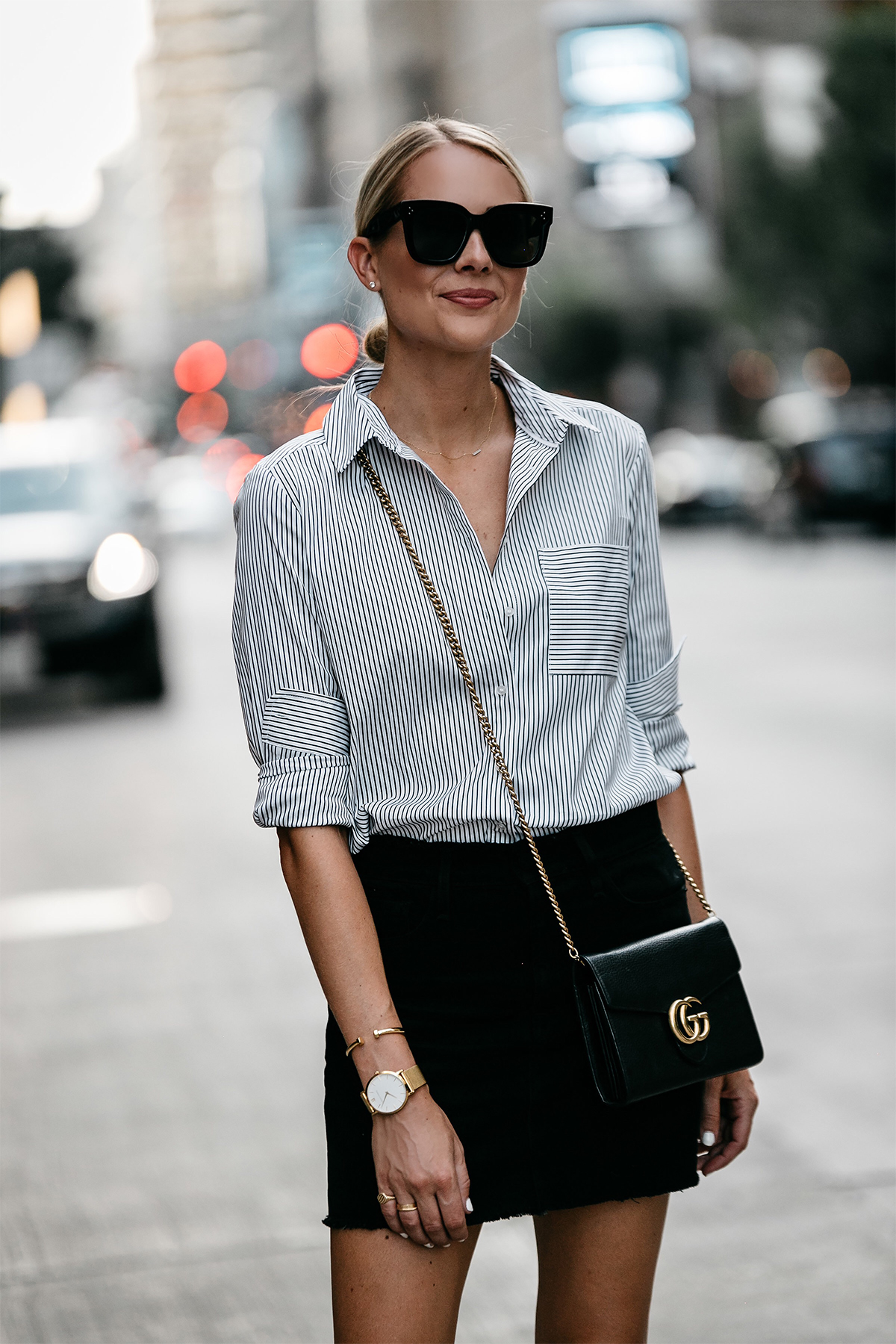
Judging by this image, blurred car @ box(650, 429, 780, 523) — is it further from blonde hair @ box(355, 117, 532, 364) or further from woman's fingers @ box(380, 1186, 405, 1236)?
woman's fingers @ box(380, 1186, 405, 1236)

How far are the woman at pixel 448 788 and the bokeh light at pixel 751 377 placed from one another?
50606 millimetres

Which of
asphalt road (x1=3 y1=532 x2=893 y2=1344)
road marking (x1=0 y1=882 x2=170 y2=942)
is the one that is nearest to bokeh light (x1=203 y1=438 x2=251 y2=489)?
asphalt road (x1=3 y1=532 x2=893 y2=1344)

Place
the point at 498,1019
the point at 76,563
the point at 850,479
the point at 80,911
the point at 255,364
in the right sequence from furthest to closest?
the point at 255,364 < the point at 850,479 < the point at 76,563 < the point at 80,911 < the point at 498,1019

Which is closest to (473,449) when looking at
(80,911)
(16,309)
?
(80,911)

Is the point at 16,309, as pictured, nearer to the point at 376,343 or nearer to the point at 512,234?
the point at 376,343

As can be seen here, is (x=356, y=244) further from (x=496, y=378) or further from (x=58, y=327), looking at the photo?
(x=58, y=327)

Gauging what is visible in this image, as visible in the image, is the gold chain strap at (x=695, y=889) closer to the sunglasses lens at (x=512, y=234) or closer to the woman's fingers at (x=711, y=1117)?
the woman's fingers at (x=711, y=1117)

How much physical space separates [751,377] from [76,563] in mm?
42632

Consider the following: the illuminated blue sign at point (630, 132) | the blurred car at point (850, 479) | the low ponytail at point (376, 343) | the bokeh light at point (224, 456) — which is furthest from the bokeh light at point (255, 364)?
the low ponytail at point (376, 343)

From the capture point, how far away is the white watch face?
1.84 m

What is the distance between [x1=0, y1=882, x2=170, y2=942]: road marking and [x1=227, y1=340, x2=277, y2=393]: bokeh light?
3202 inches

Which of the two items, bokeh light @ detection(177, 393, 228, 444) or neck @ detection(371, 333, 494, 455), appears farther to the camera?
bokeh light @ detection(177, 393, 228, 444)

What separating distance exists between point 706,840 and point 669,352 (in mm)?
45323

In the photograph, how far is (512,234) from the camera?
6.53 feet
